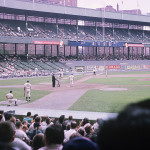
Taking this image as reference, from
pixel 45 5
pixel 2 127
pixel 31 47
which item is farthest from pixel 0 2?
pixel 2 127

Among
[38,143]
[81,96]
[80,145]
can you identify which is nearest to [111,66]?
[81,96]

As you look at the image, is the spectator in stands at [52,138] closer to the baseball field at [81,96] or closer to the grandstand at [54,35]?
the baseball field at [81,96]

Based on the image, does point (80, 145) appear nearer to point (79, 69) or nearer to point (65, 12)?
point (79, 69)

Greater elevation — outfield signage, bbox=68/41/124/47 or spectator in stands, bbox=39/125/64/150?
outfield signage, bbox=68/41/124/47

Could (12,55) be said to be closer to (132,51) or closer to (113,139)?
(132,51)

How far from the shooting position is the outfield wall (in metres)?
64.0

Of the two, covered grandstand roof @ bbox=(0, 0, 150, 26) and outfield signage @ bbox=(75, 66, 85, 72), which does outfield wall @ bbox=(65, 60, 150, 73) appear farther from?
covered grandstand roof @ bbox=(0, 0, 150, 26)

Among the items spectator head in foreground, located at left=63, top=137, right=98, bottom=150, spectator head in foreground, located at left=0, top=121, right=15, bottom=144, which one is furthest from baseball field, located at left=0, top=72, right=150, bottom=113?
spectator head in foreground, located at left=63, top=137, right=98, bottom=150

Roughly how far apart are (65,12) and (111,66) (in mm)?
19569

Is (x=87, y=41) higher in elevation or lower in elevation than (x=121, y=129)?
higher

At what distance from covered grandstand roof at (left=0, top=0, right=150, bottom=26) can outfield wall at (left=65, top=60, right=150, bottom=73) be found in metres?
14.1

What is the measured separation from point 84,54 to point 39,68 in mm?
23303

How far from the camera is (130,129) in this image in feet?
4.49

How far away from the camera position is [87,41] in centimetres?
6638
